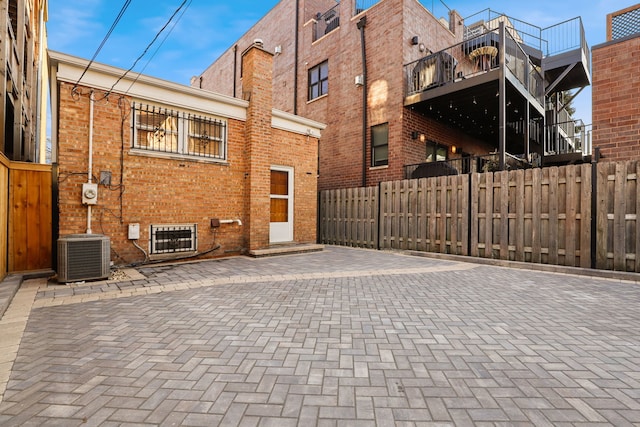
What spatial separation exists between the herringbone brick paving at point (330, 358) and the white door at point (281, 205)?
4224mm

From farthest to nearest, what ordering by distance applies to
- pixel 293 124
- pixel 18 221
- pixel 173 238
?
pixel 293 124
pixel 173 238
pixel 18 221

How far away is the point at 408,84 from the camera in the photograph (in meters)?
11.0

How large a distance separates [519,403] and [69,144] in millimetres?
7362

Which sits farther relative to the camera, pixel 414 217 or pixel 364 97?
pixel 364 97

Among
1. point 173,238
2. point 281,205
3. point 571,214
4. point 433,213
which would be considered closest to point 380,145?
point 433,213

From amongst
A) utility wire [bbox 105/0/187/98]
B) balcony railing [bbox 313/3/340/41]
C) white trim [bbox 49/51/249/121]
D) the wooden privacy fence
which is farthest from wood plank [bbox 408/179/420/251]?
balcony railing [bbox 313/3/340/41]

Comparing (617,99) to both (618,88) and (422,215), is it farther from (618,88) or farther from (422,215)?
(422,215)

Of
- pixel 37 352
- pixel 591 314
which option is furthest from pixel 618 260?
pixel 37 352

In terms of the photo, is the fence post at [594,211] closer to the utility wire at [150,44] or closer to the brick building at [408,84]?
the brick building at [408,84]

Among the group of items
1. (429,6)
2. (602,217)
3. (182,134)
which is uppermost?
(429,6)

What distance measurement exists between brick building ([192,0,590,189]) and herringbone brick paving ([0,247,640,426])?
259 inches

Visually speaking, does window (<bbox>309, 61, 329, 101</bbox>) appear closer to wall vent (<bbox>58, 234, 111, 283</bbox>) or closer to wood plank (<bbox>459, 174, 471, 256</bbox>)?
wood plank (<bbox>459, 174, 471, 256</bbox>)

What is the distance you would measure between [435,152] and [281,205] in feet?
23.6

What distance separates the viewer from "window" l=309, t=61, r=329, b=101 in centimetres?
1392
